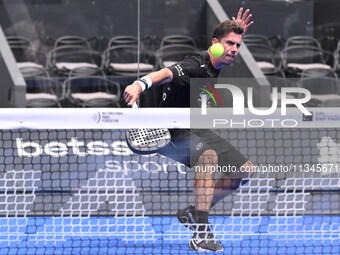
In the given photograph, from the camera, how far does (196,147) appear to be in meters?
4.29

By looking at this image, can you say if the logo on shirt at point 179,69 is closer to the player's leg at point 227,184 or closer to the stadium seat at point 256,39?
the player's leg at point 227,184

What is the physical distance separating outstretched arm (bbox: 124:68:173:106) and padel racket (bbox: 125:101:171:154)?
36 cm

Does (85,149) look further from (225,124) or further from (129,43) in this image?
(129,43)

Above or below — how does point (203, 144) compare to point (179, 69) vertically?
below

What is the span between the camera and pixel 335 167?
19.9 ft

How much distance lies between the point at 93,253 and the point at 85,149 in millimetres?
1865

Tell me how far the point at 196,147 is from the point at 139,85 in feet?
2.14

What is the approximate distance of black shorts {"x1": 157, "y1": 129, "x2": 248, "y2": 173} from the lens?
4.28 m

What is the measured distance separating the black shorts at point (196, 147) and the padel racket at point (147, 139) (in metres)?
0.04

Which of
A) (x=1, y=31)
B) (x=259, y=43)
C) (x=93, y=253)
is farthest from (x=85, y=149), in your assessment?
(x=259, y=43)

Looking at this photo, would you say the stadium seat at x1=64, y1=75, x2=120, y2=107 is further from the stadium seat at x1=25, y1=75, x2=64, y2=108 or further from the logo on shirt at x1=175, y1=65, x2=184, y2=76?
the logo on shirt at x1=175, y1=65, x2=184, y2=76

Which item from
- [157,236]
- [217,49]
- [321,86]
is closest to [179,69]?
[217,49]

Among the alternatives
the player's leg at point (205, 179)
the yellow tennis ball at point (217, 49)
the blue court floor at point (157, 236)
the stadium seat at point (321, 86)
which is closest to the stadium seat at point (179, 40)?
the stadium seat at point (321, 86)

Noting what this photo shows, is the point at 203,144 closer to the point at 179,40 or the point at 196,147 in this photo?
the point at 196,147
